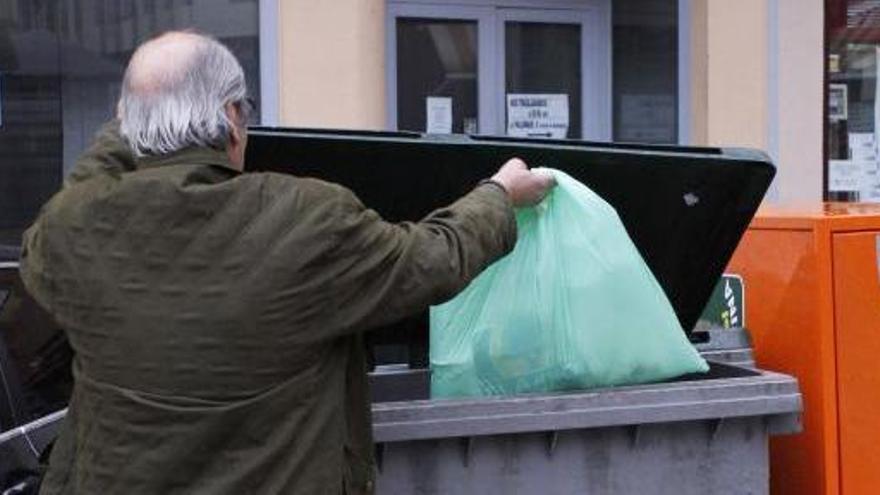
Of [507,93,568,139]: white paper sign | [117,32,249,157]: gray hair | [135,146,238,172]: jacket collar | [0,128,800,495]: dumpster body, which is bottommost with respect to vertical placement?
[0,128,800,495]: dumpster body

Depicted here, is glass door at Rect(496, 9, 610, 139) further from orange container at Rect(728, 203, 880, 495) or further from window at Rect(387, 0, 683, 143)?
orange container at Rect(728, 203, 880, 495)

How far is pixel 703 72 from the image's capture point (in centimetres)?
747

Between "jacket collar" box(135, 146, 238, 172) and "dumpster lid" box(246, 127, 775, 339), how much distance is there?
583 millimetres

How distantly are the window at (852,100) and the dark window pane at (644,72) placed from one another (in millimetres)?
971

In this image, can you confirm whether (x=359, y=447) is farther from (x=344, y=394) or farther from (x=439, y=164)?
(x=439, y=164)

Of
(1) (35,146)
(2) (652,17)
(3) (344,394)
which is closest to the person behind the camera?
(3) (344,394)

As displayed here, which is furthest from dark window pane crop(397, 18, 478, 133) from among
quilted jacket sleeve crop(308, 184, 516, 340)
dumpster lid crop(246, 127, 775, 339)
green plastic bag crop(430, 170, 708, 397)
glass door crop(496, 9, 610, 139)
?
quilted jacket sleeve crop(308, 184, 516, 340)

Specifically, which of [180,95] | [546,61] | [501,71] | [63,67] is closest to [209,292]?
[180,95]

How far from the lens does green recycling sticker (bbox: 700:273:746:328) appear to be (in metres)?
3.27

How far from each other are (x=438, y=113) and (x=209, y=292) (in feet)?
18.5

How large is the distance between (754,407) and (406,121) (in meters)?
5.09

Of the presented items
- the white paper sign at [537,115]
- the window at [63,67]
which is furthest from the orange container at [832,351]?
the white paper sign at [537,115]

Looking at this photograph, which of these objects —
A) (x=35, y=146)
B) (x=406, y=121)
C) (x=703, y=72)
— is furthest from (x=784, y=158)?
(x=35, y=146)

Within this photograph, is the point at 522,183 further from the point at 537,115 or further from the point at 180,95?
the point at 537,115
